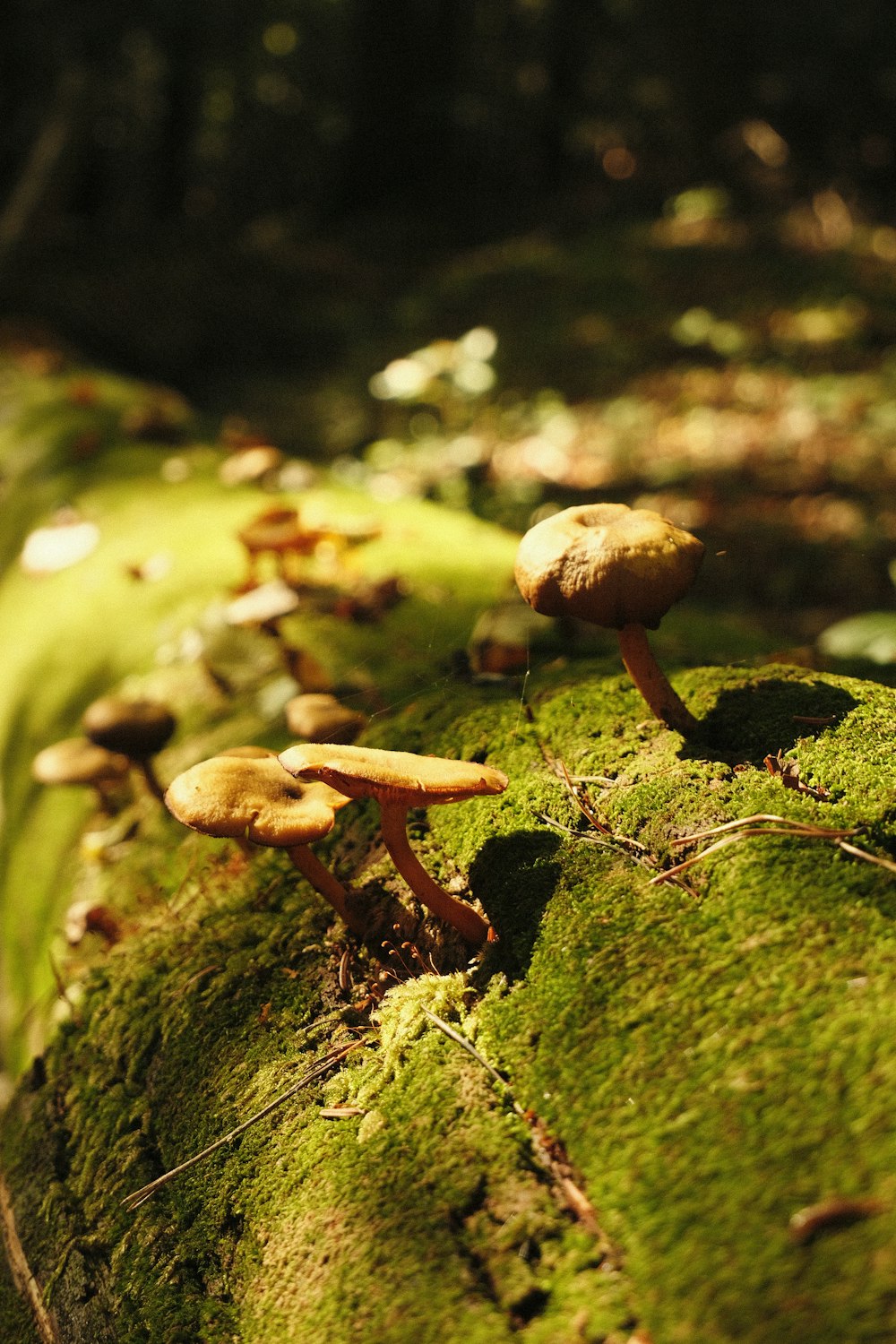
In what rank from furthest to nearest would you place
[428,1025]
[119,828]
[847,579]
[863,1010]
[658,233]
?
[658,233]
[847,579]
[119,828]
[428,1025]
[863,1010]


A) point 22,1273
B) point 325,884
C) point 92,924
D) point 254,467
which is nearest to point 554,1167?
point 325,884

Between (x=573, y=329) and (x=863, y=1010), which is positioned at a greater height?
(x=863, y=1010)

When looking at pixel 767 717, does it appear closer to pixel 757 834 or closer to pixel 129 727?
pixel 757 834

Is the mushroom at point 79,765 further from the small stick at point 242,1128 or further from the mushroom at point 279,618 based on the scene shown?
the small stick at point 242,1128

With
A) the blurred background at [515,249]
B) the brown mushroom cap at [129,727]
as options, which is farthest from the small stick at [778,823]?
the brown mushroom cap at [129,727]

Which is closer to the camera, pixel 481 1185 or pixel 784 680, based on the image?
pixel 481 1185

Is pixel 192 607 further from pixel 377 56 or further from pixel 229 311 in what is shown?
pixel 377 56

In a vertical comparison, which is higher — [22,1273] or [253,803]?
[253,803]

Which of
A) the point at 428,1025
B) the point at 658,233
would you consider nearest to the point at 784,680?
the point at 428,1025
